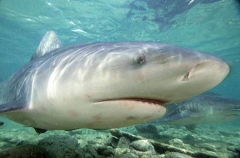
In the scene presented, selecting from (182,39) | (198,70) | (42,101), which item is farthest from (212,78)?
(182,39)

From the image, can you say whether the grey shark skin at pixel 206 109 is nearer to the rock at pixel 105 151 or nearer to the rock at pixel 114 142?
the rock at pixel 114 142

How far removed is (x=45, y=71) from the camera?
311 cm

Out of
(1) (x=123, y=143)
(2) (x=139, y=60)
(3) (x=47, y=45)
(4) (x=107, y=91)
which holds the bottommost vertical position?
(1) (x=123, y=143)

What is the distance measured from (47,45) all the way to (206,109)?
735cm

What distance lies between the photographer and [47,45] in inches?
210

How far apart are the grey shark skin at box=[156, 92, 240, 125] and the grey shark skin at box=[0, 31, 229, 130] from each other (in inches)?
244

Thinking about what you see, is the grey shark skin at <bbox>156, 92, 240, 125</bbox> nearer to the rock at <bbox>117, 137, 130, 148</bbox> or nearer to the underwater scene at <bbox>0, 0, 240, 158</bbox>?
the underwater scene at <bbox>0, 0, 240, 158</bbox>

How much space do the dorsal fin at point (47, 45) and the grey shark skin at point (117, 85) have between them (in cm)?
244

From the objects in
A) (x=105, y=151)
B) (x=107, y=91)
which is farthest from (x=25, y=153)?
(x=107, y=91)

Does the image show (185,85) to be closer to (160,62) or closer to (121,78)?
(160,62)

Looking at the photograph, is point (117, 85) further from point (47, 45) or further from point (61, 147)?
point (47, 45)

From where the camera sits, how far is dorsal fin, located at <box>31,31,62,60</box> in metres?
5.25

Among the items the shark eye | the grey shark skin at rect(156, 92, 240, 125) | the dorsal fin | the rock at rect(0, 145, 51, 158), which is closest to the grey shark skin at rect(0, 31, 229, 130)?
the shark eye

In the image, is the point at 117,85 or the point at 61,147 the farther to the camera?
the point at 61,147
